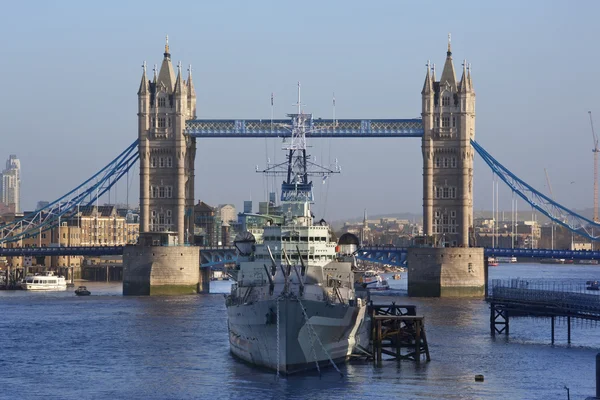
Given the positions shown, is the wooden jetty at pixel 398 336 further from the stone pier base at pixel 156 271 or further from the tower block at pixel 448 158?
the tower block at pixel 448 158

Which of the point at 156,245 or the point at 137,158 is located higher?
the point at 137,158

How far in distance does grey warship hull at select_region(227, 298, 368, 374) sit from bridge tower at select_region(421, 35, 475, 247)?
8897 cm

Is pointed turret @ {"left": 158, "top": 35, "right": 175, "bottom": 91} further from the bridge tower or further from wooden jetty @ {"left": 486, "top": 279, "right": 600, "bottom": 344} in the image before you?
wooden jetty @ {"left": 486, "top": 279, "right": 600, "bottom": 344}

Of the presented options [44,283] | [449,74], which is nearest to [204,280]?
[44,283]

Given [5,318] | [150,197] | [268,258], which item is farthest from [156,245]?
[268,258]

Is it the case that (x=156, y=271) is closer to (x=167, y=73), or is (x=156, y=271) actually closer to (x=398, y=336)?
(x=167, y=73)

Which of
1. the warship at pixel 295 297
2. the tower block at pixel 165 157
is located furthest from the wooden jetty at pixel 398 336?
the tower block at pixel 165 157

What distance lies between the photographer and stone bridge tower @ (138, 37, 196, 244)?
577 ft

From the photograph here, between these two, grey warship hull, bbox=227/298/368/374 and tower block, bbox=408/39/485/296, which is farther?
tower block, bbox=408/39/485/296

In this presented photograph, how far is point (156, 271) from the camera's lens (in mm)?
163125

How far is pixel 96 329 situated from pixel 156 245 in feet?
172

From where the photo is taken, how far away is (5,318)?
416 feet

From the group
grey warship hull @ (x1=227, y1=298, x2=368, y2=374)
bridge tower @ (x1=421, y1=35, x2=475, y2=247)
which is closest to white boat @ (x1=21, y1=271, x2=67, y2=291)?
bridge tower @ (x1=421, y1=35, x2=475, y2=247)

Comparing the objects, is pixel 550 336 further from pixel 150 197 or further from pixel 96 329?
pixel 150 197
